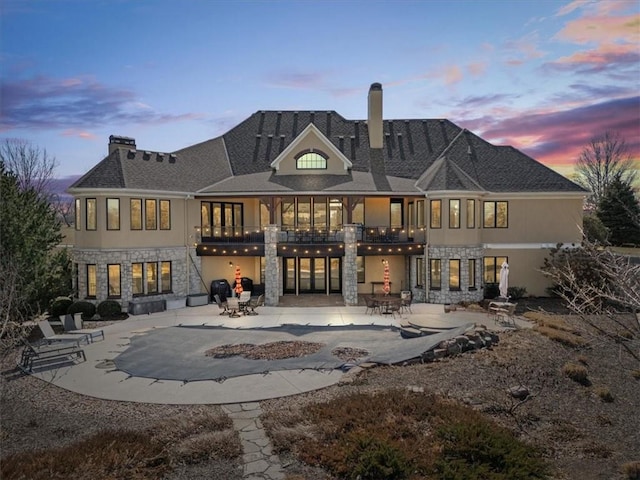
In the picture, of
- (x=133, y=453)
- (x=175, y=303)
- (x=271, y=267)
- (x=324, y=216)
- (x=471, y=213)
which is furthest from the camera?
(x=324, y=216)

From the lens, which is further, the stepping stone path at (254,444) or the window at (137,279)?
the window at (137,279)

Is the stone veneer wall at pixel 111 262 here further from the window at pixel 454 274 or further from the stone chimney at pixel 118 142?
the window at pixel 454 274

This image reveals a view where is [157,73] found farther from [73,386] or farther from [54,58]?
[73,386]

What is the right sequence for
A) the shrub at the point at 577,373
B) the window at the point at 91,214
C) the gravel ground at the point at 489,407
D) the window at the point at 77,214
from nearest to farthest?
the gravel ground at the point at 489,407 → the shrub at the point at 577,373 → the window at the point at 91,214 → the window at the point at 77,214

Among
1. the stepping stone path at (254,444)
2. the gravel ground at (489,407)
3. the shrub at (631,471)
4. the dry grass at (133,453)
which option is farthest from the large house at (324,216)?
the shrub at (631,471)

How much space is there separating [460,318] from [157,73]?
56.6 feet

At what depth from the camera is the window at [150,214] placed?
2405 centimetres

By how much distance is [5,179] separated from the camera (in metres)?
18.7

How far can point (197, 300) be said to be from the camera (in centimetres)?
2459

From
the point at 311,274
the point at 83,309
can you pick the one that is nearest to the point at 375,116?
the point at 311,274

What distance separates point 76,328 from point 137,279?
214 inches

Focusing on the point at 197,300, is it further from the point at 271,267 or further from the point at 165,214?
the point at 165,214

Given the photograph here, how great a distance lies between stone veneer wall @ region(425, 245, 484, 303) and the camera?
80.0ft

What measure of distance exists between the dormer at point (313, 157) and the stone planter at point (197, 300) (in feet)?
30.0
